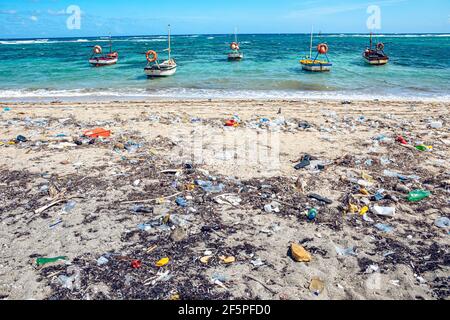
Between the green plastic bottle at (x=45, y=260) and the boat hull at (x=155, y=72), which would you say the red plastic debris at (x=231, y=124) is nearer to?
the green plastic bottle at (x=45, y=260)

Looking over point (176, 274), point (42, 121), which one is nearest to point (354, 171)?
point (176, 274)

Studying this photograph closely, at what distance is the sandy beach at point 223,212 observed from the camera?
3.27 meters

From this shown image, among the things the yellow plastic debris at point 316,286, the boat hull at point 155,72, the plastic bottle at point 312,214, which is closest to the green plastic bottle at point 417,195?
the plastic bottle at point 312,214

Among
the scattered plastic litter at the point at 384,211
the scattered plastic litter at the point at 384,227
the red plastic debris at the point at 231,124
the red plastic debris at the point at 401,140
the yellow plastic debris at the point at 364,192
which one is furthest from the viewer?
the red plastic debris at the point at 231,124

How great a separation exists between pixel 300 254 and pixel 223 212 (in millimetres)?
1314

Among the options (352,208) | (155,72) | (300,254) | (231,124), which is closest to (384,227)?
(352,208)

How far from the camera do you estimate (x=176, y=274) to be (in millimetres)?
3369

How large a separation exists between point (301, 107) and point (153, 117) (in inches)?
208

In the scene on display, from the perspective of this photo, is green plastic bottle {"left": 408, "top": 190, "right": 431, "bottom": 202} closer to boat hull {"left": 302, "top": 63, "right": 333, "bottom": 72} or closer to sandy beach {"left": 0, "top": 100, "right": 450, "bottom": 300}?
sandy beach {"left": 0, "top": 100, "right": 450, "bottom": 300}

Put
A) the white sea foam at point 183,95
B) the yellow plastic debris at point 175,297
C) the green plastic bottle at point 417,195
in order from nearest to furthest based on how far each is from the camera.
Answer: the yellow plastic debris at point 175,297 < the green plastic bottle at point 417,195 < the white sea foam at point 183,95

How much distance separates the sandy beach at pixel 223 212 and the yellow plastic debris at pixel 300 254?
0.21 feet

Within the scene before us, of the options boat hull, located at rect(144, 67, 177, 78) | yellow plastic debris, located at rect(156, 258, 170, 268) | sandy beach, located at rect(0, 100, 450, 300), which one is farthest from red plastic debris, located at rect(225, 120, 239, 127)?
boat hull, located at rect(144, 67, 177, 78)

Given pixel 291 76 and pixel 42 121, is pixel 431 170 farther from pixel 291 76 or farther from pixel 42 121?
pixel 291 76
